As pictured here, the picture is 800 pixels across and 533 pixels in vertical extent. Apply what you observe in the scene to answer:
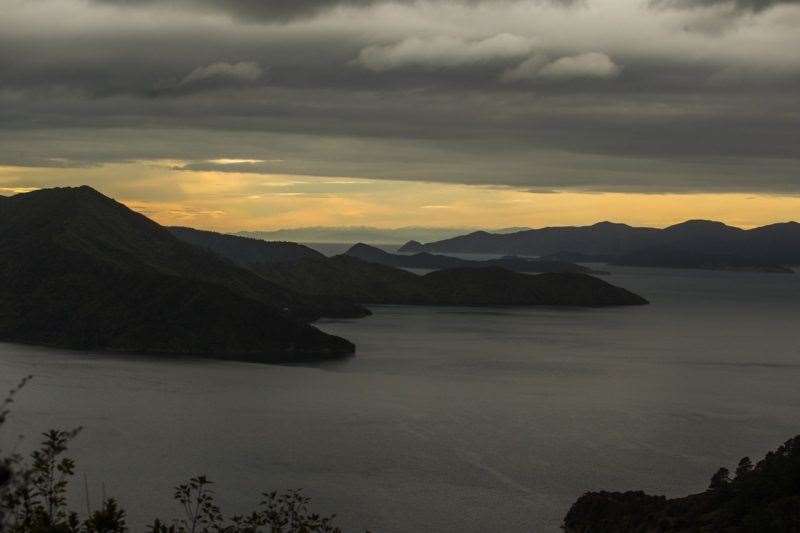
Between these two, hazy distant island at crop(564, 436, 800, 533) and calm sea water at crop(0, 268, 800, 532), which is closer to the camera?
hazy distant island at crop(564, 436, 800, 533)

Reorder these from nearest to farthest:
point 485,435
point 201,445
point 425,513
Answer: point 425,513, point 201,445, point 485,435

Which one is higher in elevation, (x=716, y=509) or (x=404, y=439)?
(x=716, y=509)

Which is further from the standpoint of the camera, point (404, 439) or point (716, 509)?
point (404, 439)

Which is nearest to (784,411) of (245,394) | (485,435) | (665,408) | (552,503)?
(665,408)

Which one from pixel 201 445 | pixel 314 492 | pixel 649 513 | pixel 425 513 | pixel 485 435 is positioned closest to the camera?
pixel 649 513

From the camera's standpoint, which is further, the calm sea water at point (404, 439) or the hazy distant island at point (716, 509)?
the calm sea water at point (404, 439)

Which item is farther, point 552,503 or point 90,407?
point 90,407

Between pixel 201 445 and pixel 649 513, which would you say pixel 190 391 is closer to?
pixel 201 445
